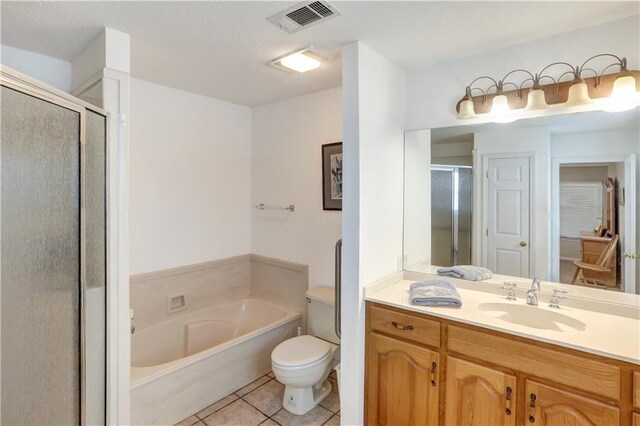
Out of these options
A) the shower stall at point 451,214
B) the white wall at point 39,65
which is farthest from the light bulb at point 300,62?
the white wall at point 39,65

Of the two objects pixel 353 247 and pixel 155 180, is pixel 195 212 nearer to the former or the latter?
pixel 155 180

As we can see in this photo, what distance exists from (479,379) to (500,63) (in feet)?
5.60

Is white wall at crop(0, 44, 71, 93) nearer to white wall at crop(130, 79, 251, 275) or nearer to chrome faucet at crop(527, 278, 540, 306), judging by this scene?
white wall at crop(130, 79, 251, 275)

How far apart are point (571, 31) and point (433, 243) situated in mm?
1373

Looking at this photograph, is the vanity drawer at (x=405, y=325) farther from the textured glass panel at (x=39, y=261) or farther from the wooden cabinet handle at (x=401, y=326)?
the textured glass panel at (x=39, y=261)

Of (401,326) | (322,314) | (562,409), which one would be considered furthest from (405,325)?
(322,314)

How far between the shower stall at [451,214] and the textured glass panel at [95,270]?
197cm

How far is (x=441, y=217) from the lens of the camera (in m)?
2.23

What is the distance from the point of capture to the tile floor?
2127mm

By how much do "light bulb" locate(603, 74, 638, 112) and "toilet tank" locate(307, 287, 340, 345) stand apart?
206cm

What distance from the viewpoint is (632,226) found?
1.64m

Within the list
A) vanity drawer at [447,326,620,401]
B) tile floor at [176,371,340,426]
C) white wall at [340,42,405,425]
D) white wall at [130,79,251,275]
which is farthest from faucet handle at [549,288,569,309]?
white wall at [130,79,251,275]

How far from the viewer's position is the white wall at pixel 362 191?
72.7 inches

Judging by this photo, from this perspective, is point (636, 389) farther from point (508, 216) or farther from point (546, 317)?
point (508, 216)
